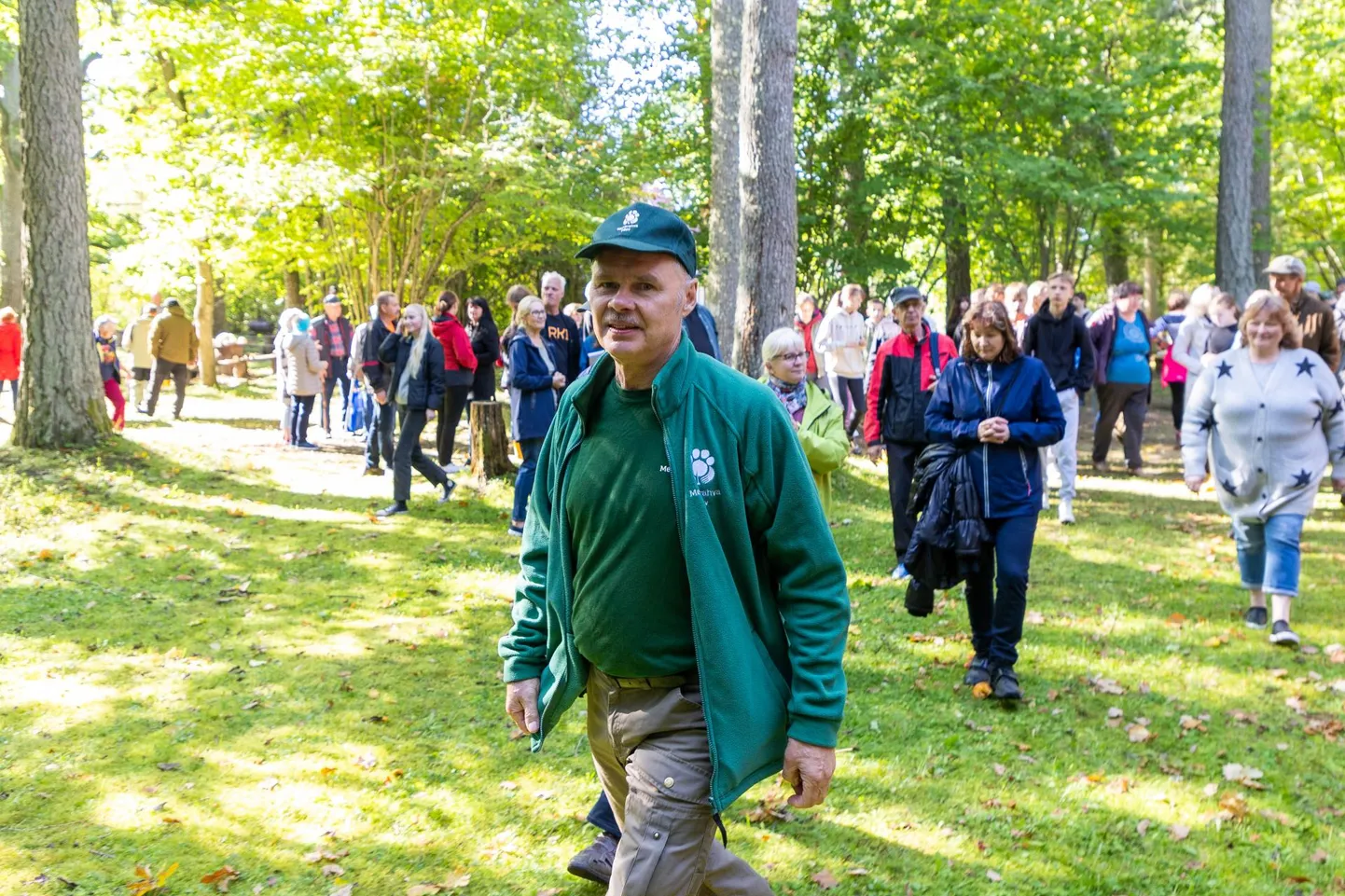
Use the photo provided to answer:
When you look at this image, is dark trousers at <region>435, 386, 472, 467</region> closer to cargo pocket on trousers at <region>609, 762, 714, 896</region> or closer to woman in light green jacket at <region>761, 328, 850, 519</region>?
woman in light green jacket at <region>761, 328, 850, 519</region>

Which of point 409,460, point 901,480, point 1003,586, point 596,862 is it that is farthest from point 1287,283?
point 409,460

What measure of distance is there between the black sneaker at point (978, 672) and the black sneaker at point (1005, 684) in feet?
0.50

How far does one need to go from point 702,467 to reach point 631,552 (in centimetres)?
29

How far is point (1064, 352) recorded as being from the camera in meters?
11.9

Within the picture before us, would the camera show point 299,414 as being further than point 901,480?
Yes

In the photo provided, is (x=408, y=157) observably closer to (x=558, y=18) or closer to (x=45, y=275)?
(x=558, y=18)

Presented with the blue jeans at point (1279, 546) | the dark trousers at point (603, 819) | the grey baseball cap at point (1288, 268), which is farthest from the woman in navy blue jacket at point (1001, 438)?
the grey baseball cap at point (1288, 268)

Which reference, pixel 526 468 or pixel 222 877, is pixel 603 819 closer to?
pixel 222 877

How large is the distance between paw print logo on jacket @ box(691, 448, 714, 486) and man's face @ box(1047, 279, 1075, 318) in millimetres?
9726

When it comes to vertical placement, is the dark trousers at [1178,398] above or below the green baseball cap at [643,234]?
below

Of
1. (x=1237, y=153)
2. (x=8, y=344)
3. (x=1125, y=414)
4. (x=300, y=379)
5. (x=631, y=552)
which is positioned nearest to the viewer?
(x=631, y=552)

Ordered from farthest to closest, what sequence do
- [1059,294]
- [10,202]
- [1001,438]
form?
[10,202] < [1059,294] < [1001,438]

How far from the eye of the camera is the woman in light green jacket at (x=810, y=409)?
6688mm

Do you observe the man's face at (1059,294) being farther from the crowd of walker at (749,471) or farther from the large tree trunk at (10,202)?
the large tree trunk at (10,202)
